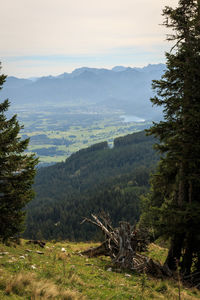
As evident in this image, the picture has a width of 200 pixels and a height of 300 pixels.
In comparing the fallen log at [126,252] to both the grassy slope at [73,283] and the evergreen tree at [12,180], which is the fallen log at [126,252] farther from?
the evergreen tree at [12,180]

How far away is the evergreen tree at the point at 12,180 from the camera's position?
44.8ft

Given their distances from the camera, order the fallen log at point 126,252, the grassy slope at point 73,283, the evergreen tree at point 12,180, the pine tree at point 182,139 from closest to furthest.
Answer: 1. the grassy slope at point 73,283
2. the pine tree at point 182,139
3. the fallen log at point 126,252
4. the evergreen tree at point 12,180

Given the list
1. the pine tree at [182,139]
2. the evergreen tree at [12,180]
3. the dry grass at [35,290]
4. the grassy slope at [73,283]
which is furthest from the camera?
the evergreen tree at [12,180]

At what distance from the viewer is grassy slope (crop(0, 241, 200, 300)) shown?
7598 millimetres

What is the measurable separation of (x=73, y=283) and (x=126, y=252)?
4978 millimetres

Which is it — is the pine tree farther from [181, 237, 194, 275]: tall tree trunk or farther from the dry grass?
the dry grass

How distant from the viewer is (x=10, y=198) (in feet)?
45.3

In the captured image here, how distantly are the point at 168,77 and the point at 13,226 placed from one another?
12.2m

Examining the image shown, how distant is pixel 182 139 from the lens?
1251 centimetres

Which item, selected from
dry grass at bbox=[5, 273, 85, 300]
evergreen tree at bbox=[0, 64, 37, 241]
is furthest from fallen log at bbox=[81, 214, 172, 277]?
dry grass at bbox=[5, 273, 85, 300]

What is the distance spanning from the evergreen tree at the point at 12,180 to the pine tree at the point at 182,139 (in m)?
7.38

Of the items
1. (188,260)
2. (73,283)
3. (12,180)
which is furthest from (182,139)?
(12,180)

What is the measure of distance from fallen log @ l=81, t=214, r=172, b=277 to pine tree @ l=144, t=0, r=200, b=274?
3.60 feet

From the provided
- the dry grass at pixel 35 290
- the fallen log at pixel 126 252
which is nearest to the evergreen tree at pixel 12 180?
the fallen log at pixel 126 252
